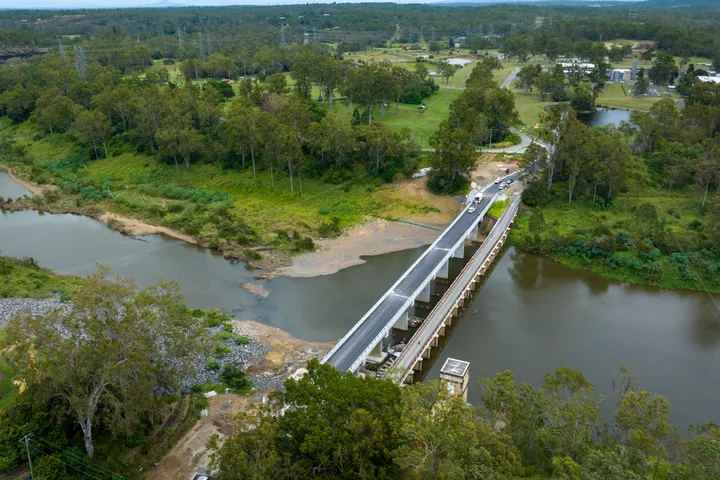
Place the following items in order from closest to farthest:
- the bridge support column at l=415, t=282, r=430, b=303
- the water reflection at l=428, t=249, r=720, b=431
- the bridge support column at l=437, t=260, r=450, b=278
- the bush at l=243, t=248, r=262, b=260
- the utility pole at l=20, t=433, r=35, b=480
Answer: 1. the utility pole at l=20, t=433, r=35, b=480
2. the water reflection at l=428, t=249, r=720, b=431
3. the bridge support column at l=415, t=282, r=430, b=303
4. the bridge support column at l=437, t=260, r=450, b=278
5. the bush at l=243, t=248, r=262, b=260

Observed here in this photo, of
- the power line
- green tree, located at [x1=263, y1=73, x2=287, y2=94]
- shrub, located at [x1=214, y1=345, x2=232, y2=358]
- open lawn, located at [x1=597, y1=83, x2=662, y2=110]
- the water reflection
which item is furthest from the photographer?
open lawn, located at [x1=597, y1=83, x2=662, y2=110]

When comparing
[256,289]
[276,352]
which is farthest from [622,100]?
[276,352]

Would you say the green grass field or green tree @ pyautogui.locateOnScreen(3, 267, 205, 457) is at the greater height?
green tree @ pyautogui.locateOnScreen(3, 267, 205, 457)

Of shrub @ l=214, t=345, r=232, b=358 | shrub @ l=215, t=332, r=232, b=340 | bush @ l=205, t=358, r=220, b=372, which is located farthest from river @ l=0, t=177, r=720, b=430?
bush @ l=205, t=358, r=220, b=372

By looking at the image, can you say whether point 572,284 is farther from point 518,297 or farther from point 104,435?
point 104,435

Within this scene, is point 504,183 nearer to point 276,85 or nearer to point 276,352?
point 276,352

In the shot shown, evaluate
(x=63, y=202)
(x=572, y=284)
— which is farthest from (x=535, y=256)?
(x=63, y=202)

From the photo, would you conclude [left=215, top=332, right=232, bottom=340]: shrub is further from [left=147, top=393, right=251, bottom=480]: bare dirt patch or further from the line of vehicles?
the line of vehicles
